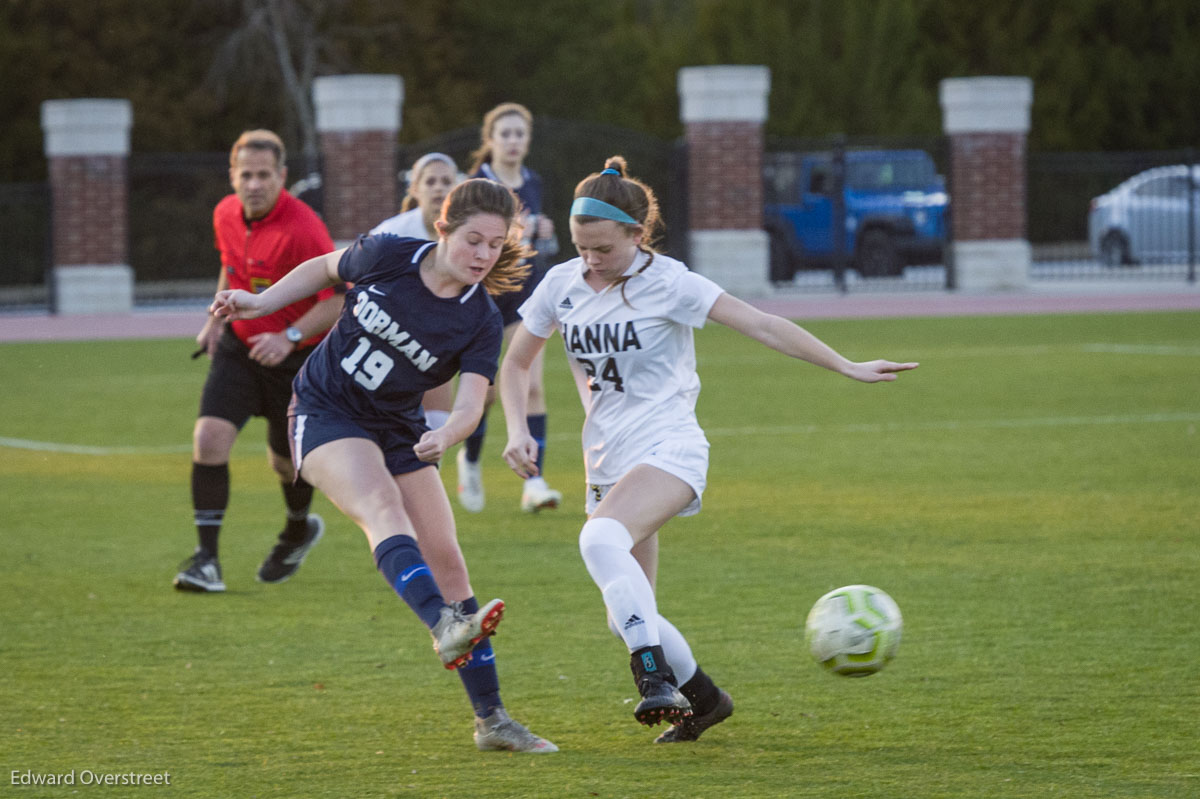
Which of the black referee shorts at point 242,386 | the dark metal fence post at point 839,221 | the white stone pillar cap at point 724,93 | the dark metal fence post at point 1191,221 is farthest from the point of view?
the dark metal fence post at point 1191,221

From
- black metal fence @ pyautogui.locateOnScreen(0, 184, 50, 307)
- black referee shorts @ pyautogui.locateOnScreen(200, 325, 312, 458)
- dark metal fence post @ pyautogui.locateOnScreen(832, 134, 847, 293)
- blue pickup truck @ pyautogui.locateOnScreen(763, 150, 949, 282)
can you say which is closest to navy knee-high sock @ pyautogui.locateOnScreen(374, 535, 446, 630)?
black referee shorts @ pyautogui.locateOnScreen(200, 325, 312, 458)

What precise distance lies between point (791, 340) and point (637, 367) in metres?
0.52

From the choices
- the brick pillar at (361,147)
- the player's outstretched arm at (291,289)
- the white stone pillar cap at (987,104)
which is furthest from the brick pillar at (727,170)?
the player's outstretched arm at (291,289)

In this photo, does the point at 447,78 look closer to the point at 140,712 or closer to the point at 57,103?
the point at 57,103

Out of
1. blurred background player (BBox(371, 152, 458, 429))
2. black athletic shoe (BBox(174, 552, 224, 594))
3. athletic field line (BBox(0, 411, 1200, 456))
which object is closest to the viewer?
black athletic shoe (BBox(174, 552, 224, 594))

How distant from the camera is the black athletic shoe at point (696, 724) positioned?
213 inches

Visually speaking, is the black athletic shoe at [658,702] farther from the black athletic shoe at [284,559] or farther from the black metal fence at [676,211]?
the black metal fence at [676,211]

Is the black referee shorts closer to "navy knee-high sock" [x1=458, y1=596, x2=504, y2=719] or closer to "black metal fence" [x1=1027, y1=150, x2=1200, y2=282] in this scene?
"navy knee-high sock" [x1=458, y1=596, x2=504, y2=719]

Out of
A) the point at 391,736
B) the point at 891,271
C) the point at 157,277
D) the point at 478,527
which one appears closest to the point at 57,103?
the point at 157,277

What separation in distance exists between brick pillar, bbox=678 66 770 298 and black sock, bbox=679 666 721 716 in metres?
23.6

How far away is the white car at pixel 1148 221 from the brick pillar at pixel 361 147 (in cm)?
1390

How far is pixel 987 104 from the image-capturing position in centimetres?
2959

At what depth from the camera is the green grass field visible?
5070 mm

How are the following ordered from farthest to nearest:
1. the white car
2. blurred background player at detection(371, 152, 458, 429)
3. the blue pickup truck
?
the white car
the blue pickup truck
blurred background player at detection(371, 152, 458, 429)
